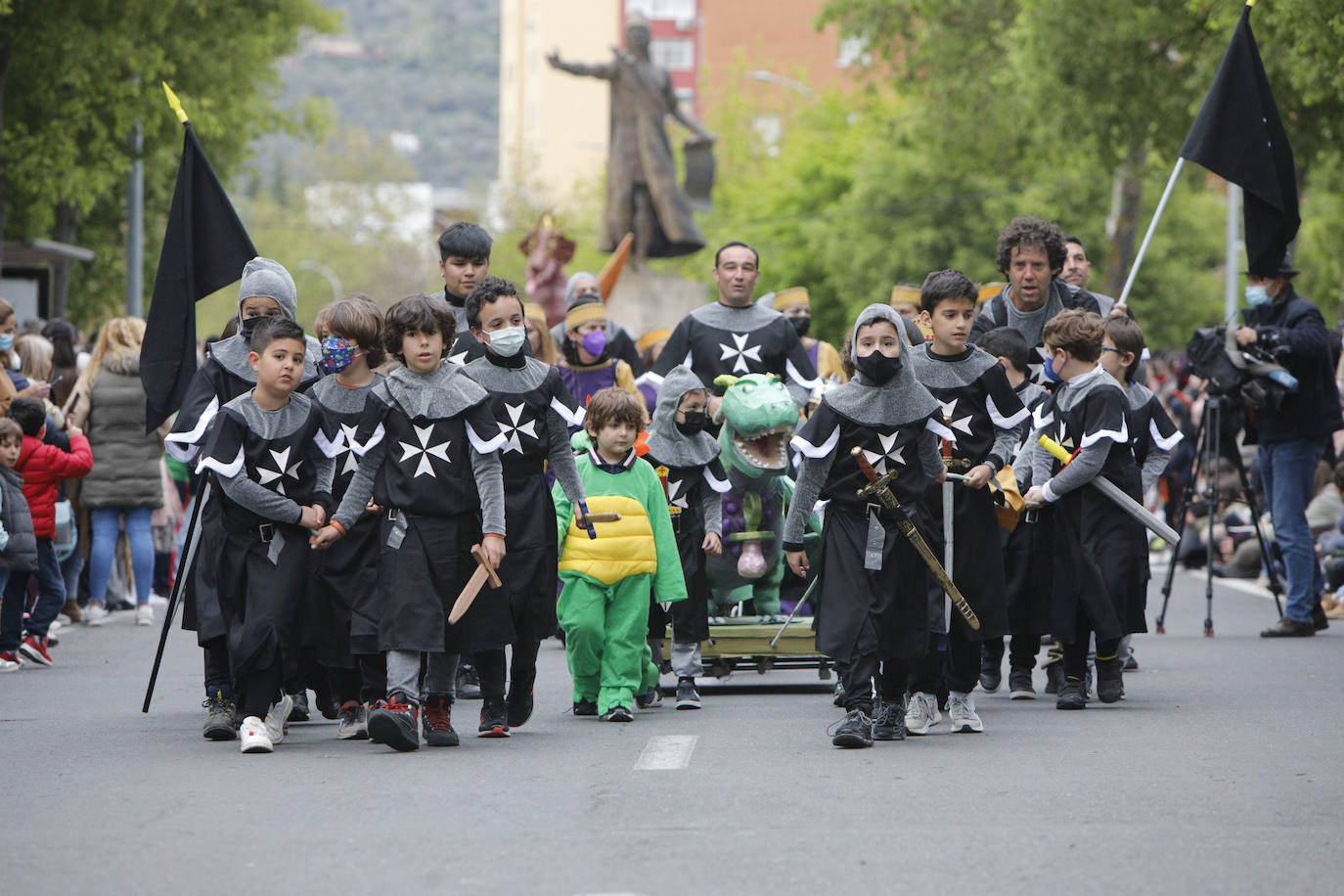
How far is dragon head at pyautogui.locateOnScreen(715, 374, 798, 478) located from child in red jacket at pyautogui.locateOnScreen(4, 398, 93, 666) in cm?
447

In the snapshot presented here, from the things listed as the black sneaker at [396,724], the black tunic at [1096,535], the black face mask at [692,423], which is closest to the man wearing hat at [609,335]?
the black face mask at [692,423]

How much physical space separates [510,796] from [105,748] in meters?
2.33

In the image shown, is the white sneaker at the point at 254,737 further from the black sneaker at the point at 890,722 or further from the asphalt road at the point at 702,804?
the black sneaker at the point at 890,722

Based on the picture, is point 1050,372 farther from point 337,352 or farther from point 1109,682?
point 337,352

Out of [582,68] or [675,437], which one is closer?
[675,437]

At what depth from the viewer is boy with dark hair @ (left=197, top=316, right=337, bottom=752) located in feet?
29.4

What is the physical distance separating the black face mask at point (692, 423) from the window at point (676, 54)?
10099 centimetres

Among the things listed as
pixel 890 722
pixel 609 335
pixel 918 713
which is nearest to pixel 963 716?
pixel 918 713

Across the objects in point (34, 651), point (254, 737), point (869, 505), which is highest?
point (869, 505)

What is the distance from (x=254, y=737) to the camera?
8.90 m

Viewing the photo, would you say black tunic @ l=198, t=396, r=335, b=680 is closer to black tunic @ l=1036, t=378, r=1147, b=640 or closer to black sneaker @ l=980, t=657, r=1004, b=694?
black tunic @ l=1036, t=378, r=1147, b=640

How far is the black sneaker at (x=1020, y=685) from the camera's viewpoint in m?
11.0

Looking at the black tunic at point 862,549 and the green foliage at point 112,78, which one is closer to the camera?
the black tunic at point 862,549

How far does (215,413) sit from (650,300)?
2114 cm
